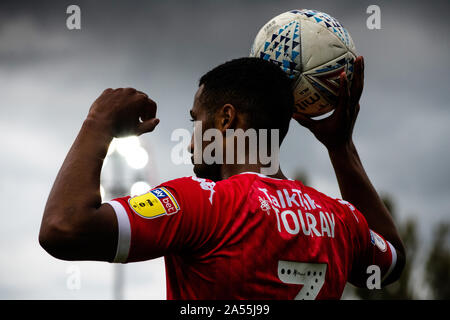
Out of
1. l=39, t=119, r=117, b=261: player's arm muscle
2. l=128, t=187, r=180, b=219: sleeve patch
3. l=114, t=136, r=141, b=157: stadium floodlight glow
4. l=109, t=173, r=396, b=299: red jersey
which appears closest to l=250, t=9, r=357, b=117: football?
l=109, t=173, r=396, b=299: red jersey

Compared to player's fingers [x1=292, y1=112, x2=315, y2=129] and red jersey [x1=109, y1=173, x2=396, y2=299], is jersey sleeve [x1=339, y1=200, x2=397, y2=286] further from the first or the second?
player's fingers [x1=292, y1=112, x2=315, y2=129]

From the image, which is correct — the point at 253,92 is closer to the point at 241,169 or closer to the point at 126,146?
the point at 241,169

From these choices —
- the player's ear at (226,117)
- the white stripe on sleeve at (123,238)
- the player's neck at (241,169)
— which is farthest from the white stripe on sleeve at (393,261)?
the white stripe on sleeve at (123,238)

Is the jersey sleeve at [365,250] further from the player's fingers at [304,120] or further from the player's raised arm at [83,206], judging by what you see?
the player's raised arm at [83,206]

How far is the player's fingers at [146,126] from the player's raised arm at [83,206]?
0.19 m

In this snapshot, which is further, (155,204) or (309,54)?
(309,54)

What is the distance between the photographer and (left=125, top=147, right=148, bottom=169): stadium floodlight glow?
16277mm

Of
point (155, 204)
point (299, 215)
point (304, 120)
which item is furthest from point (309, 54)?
point (155, 204)

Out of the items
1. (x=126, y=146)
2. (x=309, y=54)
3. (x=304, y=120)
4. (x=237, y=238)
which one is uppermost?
(x=309, y=54)

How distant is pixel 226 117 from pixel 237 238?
0.74 meters

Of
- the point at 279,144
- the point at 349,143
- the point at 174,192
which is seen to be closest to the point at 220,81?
the point at 279,144

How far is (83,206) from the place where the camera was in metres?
1.98

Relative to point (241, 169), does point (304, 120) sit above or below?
above
